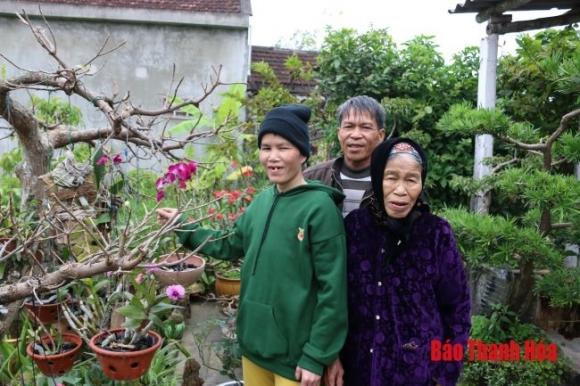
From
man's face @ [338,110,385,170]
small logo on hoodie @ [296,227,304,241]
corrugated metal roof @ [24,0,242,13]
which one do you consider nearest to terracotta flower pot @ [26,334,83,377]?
small logo on hoodie @ [296,227,304,241]

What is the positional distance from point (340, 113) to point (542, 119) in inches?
98.6

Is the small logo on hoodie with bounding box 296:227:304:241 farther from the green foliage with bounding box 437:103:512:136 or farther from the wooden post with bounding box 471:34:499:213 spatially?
the wooden post with bounding box 471:34:499:213

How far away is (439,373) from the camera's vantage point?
67.8 inches

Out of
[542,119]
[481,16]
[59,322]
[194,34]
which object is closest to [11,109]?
[59,322]

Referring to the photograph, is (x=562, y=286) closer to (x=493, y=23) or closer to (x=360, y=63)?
(x=493, y=23)

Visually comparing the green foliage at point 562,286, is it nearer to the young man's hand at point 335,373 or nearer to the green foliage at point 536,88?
the young man's hand at point 335,373

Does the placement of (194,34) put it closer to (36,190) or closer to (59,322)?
(36,190)

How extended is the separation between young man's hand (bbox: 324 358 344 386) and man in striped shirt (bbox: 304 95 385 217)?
653 millimetres

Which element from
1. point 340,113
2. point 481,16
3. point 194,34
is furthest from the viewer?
point 194,34

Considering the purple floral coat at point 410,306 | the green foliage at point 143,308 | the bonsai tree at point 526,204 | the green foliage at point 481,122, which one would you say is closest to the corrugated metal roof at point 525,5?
the bonsai tree at point 526,204

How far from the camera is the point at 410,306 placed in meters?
1.72

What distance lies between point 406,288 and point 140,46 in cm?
743

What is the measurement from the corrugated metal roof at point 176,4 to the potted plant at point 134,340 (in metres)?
6.52

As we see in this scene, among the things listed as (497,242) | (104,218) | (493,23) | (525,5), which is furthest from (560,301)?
(104,218)
